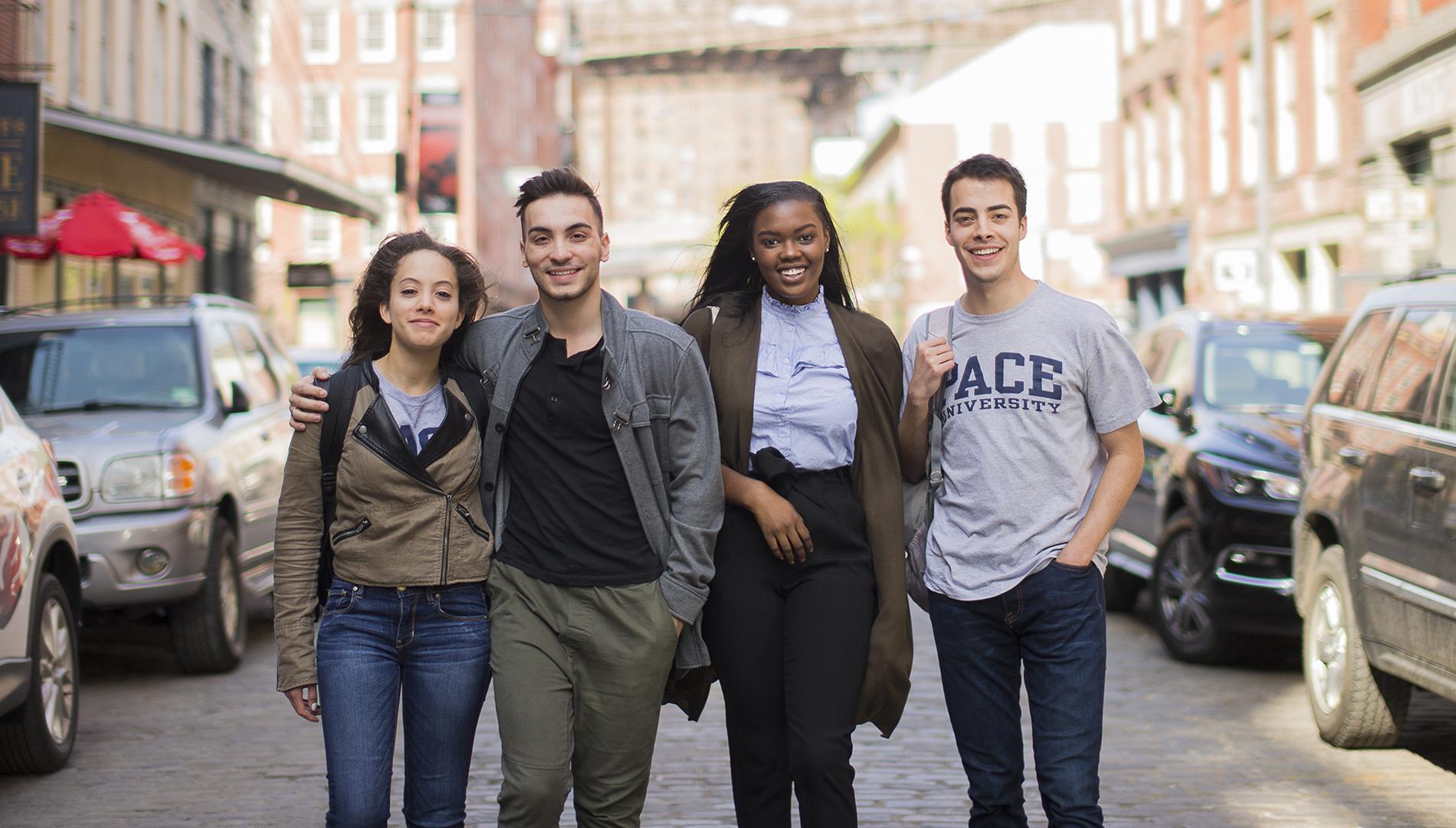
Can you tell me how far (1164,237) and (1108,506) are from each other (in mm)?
34991

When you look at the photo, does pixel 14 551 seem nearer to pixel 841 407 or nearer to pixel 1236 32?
pixel 841 407

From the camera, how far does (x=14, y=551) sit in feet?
21.7

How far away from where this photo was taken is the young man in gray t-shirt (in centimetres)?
438

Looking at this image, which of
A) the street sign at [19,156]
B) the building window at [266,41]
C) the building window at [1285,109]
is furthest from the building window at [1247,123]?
the building window at [266,41]

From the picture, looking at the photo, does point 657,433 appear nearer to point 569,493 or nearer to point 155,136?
point 569,493

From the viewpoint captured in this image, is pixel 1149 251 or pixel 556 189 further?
pixel 1149 251

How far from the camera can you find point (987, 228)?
175 inches

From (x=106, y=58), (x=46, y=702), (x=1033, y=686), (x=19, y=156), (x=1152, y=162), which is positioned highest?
(x=1152, y=162)

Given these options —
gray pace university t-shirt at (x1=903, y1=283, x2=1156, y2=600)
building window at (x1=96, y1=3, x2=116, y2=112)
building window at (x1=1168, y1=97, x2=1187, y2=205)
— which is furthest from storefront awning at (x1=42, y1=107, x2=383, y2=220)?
building window at (x1=1168, y1=97, x2=1187, y2=205)

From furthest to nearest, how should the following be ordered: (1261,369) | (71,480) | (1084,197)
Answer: (1084,197) → (1261,369) → (71,480)

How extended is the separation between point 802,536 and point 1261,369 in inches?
297

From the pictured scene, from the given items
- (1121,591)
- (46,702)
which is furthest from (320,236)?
(46,702)

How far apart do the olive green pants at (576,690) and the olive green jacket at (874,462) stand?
49 centimetres

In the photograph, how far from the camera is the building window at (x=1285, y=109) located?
96.5ft
